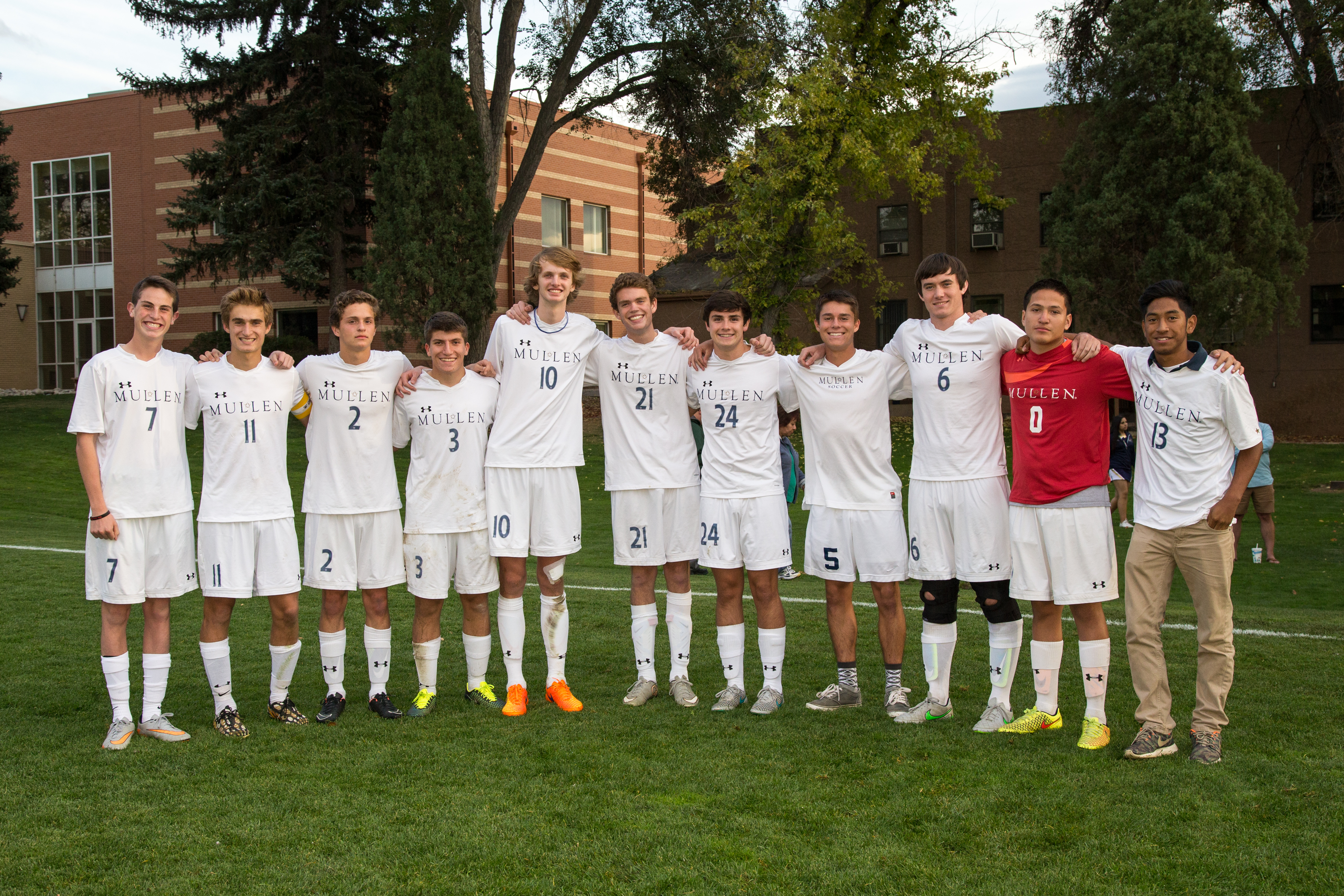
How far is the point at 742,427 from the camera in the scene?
18.2ft

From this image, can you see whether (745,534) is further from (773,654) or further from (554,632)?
(554,632)

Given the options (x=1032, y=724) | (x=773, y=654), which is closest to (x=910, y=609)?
(x=773, y=654)

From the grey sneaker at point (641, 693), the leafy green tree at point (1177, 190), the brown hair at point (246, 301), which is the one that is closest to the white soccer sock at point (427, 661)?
the grey sneaker at point (641, 693)

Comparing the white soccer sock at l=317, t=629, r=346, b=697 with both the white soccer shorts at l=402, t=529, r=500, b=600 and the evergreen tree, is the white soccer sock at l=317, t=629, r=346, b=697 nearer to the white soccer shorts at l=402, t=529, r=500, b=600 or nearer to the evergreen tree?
the white soccer shorts at l=402, t=529, r=500, b=600

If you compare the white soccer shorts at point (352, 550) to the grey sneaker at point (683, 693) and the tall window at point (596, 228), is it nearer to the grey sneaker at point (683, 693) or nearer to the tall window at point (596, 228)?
the grey sneaker at point (683, 693)

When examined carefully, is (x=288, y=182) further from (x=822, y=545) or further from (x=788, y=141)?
(x=822, y=545)

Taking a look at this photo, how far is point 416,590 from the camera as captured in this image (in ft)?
18.0

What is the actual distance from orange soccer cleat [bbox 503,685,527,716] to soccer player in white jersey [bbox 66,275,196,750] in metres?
1.56

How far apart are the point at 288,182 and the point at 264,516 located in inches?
785

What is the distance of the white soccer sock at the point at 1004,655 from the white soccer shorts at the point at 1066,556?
307 mm

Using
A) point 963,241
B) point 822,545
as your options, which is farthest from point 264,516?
point 963,241

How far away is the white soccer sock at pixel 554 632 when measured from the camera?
5742mm

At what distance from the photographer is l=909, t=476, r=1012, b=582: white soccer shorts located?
505cm

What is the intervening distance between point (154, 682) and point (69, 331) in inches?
1380
